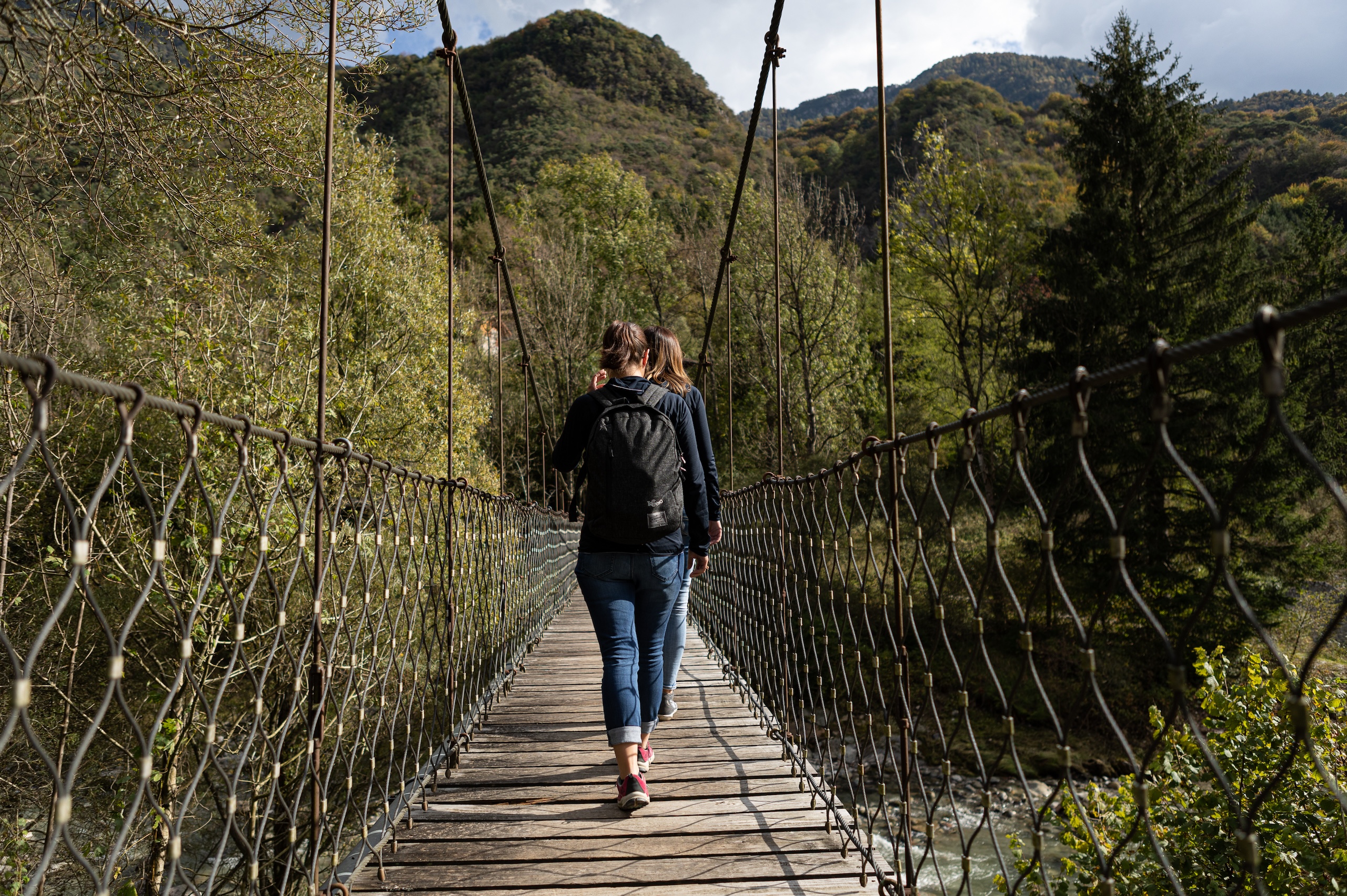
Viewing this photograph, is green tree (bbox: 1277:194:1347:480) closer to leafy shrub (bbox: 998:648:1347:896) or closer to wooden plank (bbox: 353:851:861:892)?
leafy shrub (bbox: 998:648:1347:896)

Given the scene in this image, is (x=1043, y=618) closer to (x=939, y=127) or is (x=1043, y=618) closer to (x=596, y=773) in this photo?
(x=596, y=773)

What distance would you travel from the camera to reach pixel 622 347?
82.0 inches

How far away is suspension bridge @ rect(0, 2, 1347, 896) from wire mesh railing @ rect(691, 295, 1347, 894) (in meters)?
0.02

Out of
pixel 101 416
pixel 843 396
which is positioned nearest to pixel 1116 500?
pixel 843 396

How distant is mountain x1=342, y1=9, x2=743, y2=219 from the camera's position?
24.2 metres

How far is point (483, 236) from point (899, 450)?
68.8 feet

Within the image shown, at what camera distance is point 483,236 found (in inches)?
831

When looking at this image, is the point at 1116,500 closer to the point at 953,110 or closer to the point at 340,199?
the point at 340,199

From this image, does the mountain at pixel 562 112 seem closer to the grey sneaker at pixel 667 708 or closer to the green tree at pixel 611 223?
the green tree at pixel 611 223

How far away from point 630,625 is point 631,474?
0.38 meters

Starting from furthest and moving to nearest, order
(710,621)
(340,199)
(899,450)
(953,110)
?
(953,110)
(340,199)
(710,621)
(899,450)

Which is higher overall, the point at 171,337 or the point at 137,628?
the point at 171,337

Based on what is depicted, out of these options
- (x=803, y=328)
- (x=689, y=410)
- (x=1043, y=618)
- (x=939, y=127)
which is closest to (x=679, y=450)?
(x=689, y=410)

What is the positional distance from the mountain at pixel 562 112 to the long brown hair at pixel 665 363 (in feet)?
53.4
